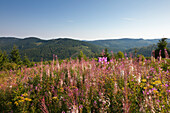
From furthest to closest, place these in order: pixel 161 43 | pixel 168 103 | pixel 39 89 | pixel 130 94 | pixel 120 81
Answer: pixel 161 43
pixel 39 89
pixel 120 81
pixel 130 94
pixel 168 103

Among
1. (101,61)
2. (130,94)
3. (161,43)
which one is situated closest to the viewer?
(130,94)

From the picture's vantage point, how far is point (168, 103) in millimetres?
2699

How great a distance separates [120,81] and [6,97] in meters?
4.60

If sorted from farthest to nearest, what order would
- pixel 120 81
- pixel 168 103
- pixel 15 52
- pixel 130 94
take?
pixel 15 52, pixel 120 81, pixel 130 94, pixel 168 103

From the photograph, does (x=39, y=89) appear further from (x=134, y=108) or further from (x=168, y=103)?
(x=168, y=103)

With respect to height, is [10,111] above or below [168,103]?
below

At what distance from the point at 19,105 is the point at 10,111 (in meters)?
0.41

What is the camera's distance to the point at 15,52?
53.8 metres

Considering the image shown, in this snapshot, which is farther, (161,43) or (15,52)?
(15,52)

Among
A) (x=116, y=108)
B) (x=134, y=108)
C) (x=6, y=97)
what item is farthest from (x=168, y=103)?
(x=6, y=97)

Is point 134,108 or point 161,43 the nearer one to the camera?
point 134,108

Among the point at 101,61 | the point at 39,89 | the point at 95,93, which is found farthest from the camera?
the point at 101,61

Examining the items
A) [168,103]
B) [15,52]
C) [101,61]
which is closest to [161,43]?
[101,61]

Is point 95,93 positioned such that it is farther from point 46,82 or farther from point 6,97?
point 6,97
